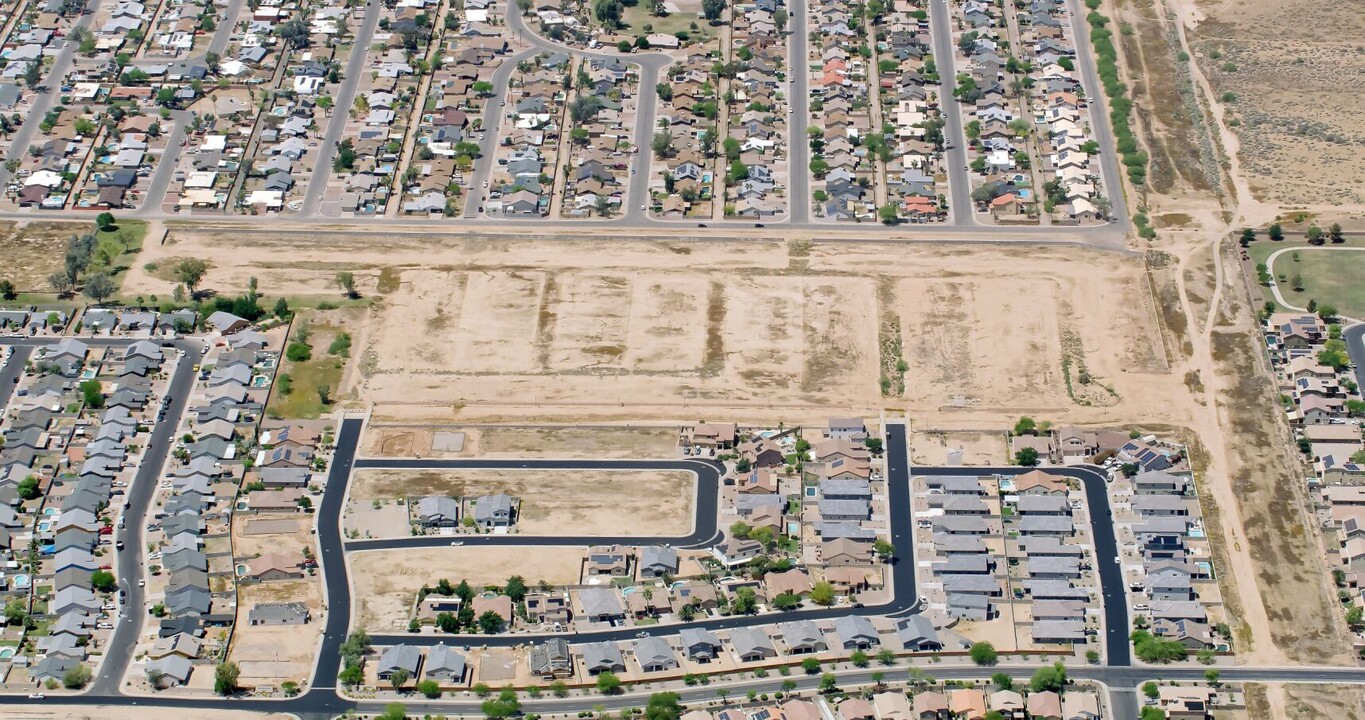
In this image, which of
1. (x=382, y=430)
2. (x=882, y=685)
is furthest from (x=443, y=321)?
(x=882, y=685)

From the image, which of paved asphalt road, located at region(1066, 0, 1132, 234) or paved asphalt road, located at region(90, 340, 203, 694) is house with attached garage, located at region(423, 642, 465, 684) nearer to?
paved asphalt road, located at region(90, 340, 203, 694)

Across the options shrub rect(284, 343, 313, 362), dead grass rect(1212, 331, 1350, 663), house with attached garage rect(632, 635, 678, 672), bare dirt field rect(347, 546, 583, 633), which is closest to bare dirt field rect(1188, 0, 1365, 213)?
dead grass rect(1212, 331, 1350, 663)

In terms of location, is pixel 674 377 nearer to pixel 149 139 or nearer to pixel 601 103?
pixel 601 103

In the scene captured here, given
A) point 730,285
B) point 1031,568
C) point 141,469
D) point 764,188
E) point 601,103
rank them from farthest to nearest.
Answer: point 601,103 → point 764,188 → point 730,285 → point 141,469 → point 1031,568

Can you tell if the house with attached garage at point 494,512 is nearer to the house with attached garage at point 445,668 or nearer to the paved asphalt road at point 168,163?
the house with attached garage at point 445,668

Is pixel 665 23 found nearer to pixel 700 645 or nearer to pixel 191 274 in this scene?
pixel 191 274

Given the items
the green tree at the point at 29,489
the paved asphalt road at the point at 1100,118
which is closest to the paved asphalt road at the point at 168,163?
the green tree at the point at 29,489
